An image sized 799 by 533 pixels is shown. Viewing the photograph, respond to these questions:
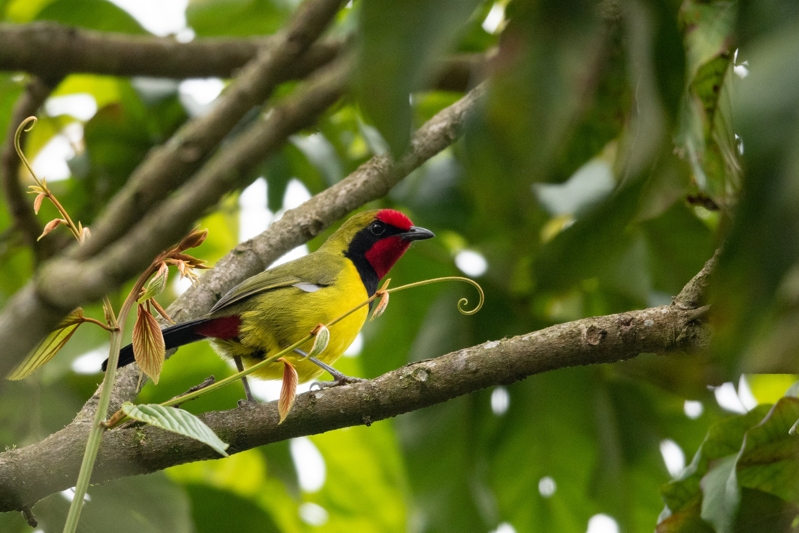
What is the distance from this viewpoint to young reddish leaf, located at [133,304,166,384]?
1.92 metres

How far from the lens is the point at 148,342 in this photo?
193 centimetres

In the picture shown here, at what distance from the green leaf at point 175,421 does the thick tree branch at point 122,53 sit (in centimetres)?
280

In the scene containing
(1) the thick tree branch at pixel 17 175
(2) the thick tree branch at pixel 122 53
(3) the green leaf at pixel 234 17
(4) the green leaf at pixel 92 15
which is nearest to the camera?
(2) the thick tree branch at pixel 122 53

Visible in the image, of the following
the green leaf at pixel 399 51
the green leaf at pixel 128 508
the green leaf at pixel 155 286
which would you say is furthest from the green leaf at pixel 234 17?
the green leaf at pixel 399 51

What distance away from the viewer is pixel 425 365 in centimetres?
236

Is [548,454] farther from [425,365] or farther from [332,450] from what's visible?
[425,365]

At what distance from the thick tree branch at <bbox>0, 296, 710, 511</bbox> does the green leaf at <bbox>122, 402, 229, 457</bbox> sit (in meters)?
0.69

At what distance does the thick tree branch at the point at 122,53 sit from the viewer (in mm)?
4211

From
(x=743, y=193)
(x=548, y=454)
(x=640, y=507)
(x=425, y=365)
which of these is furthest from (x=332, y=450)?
(x=743, y=193)

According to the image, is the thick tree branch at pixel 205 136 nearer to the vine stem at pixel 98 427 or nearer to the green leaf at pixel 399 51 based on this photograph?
the vine stem at pixel 98 427

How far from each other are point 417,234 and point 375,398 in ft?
7.54

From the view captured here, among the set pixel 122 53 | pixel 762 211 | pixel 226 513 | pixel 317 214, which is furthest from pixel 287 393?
pixel 122 53

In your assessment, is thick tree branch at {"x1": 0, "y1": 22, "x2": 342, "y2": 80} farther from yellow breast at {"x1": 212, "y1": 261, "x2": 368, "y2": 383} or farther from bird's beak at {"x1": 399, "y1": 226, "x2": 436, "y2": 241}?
yellow breast at {"x1": 212, "y1": 261, "x2": 368, "y2": 383}

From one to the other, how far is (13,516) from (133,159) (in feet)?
8.78
